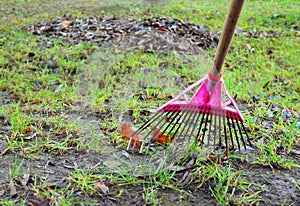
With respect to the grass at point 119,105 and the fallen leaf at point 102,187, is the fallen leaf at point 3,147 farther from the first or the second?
the fallen leaf at point 102,187

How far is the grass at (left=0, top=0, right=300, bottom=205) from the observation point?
1708mm

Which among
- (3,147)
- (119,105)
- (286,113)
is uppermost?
(286,113)

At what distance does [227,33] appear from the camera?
1.75 m

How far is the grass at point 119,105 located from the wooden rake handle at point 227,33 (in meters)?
0.53

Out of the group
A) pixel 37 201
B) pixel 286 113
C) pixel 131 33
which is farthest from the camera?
pixel 131 33

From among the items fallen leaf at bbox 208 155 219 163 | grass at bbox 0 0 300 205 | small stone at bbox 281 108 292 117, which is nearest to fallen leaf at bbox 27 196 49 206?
grass at bbox 0 0 300 205

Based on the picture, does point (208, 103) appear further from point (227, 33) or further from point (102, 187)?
point (102, 187)

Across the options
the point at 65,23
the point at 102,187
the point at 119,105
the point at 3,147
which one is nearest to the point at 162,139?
the point at 102,187

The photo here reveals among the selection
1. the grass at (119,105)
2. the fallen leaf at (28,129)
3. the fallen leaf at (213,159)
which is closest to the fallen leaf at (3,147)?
the grass at (119,105)

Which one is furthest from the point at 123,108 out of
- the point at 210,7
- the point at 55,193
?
the point at 210,7

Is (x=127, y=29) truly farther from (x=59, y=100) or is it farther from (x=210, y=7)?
(x=210, y=7)

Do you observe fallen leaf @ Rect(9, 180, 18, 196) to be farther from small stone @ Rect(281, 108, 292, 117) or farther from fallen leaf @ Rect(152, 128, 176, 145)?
small stone @ Rect(281, 108, 292, 117)

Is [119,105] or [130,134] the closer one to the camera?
[130,134]

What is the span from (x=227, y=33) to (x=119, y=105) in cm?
121
